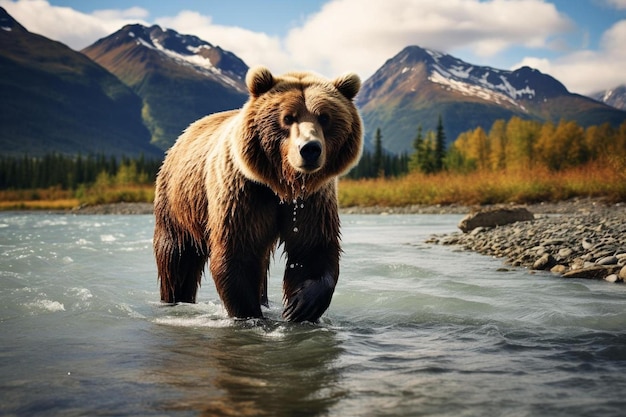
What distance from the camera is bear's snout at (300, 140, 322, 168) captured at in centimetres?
463

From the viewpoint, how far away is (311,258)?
557 cm

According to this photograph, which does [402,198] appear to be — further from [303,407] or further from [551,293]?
[303,407]

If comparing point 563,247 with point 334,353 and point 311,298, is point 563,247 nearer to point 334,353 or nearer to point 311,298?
point 311,298

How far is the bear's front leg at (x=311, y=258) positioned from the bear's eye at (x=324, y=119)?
2.47 ft

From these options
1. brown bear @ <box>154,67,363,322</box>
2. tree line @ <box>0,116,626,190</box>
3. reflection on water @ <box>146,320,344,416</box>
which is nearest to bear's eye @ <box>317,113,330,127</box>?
brown bear @ <box>154,67,363,322</box>

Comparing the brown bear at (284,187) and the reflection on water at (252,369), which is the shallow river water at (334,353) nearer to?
the reflection on water at (252,369)

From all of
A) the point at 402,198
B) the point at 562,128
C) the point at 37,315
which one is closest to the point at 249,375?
the point at 37,315

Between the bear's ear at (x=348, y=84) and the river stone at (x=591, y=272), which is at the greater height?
the bear's ear at (x=348, y=84)

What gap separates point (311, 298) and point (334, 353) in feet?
3.21

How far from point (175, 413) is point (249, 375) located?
0.82m

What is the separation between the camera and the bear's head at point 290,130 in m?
5.02

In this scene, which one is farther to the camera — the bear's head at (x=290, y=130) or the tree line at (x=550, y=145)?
the tree line at (x=550, y=145)

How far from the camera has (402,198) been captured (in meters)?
42.6

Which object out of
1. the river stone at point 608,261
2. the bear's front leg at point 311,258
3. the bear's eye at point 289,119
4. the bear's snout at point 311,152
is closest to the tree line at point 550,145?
the river stone at point 608,261
